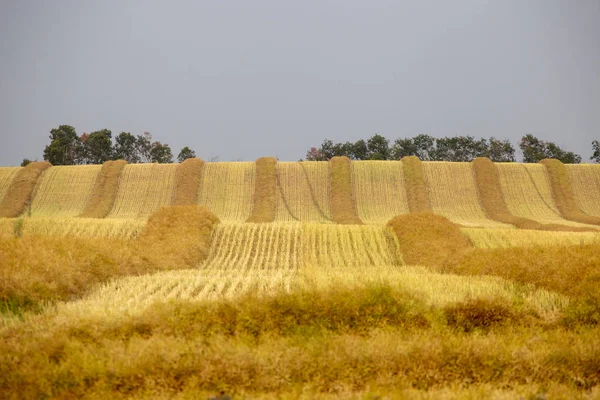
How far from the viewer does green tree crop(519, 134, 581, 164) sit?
3113 inches

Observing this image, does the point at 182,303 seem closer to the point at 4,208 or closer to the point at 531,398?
the point at 531,398

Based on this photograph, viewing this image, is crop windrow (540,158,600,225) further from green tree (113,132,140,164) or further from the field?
green tree (113,132,140,164)

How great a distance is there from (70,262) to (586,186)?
4917 cm

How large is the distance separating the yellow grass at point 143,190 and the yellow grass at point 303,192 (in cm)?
946

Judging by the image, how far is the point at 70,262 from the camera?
13.2 m

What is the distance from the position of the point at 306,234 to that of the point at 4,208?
104 ft

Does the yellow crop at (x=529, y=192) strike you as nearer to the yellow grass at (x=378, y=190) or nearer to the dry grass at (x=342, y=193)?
the yellow grass at (x=378, y=190)

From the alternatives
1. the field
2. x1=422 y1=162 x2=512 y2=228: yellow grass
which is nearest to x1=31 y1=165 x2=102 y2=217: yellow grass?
x1=422 y1=162 x2=512 y2=228: yellow grass

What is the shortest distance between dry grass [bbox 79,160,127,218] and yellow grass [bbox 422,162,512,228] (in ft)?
87.1

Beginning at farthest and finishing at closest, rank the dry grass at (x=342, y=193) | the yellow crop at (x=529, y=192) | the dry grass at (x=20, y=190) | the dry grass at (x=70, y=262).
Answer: the dry grass at (x=20, y=190) < the yellow crop at (x=529, y=192) < the dry grass at (x=342, y=193) < the dry grass at (x=70, y=262)

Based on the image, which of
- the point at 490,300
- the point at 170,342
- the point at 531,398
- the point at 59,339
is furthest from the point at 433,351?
the point at 59,339

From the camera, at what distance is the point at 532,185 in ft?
170

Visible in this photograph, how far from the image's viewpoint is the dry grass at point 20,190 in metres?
47.7

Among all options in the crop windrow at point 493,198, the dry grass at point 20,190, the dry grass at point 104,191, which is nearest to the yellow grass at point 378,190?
the crop windrow at point 493,198
